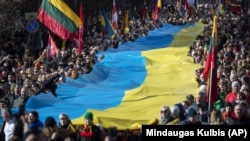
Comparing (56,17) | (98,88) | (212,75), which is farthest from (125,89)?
(212,75)

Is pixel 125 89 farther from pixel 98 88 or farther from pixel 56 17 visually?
pixel 56 17

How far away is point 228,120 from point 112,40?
21028mm

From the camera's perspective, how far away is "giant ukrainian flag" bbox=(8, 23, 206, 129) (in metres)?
14.9

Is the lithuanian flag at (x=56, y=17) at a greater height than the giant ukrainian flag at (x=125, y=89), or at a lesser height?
Answer: greater

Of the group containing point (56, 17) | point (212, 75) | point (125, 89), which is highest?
point (56, 17)

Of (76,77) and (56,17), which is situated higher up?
(56,17)

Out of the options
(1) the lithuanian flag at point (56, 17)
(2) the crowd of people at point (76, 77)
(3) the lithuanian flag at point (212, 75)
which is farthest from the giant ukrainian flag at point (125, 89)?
(1) the lithuanian flag at point (56, 17)

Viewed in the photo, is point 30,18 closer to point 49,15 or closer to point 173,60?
point 49,15

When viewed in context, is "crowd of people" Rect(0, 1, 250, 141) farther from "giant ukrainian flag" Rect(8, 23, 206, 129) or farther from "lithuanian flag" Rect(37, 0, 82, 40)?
"lithuanian flag" Rect(37, 0, 82, 40)

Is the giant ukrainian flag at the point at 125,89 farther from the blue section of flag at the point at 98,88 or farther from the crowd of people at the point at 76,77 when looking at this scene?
the crowd of people at the point at 76,77

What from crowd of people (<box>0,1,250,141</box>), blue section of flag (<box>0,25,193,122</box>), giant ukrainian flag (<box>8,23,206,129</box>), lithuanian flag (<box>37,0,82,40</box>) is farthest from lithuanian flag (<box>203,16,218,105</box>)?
lithuanian flag (<box>37,0,82,40</box>)

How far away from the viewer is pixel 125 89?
19609 mm

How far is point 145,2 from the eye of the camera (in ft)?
195

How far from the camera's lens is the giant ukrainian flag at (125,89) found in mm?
14898
